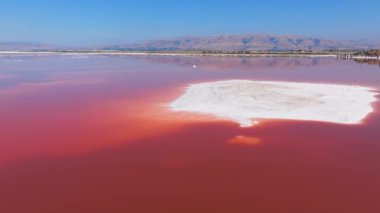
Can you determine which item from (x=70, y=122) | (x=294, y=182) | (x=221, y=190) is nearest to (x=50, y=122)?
(x=70, y=122)

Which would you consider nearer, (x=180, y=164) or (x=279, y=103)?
(x=180, y=164)

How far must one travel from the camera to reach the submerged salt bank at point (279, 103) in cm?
1695

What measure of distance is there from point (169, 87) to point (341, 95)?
39.8 ft

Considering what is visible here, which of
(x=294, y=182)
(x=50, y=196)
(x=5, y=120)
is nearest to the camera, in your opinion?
(x=50, y=196)

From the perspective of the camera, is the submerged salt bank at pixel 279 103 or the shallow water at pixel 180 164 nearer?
the shallow water at pixel 180 164

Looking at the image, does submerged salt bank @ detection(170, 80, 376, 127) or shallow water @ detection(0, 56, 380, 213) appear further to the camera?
submerged salt bank @ detection(170, 80, 376, 127)

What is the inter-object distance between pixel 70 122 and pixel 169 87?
12532mm

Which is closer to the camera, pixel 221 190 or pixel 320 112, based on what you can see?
pixel 221 190

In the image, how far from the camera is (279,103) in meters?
19.7

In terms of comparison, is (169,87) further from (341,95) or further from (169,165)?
(169,165)

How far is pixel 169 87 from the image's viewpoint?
28.3 m

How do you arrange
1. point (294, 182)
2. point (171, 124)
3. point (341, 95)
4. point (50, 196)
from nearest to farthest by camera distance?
point (50, 196)
point (294, 182)
point (171, 124)
point (341, 95)

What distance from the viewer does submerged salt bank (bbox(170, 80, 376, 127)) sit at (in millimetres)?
16953

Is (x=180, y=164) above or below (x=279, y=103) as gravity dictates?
above
